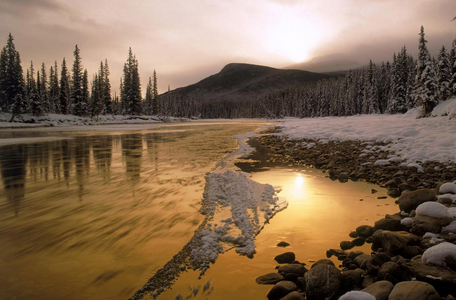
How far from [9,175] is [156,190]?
7210mm

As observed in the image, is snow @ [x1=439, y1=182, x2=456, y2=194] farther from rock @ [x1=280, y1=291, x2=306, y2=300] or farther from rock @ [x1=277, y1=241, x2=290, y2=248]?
rock @ [x1=280, y1=291, x2=306, y2=300]

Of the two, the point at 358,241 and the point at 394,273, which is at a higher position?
the point at 394,273

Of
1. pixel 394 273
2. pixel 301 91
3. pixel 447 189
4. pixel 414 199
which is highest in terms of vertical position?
pixel 301 91

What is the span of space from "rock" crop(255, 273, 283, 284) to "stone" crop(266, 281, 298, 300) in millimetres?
280

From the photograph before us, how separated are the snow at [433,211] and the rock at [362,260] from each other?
6.23ft

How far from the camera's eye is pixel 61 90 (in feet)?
215

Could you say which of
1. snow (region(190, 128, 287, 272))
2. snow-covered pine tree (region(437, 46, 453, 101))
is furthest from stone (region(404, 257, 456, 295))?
A: snow-covered pine tree (region(437, 46, 453, 101))

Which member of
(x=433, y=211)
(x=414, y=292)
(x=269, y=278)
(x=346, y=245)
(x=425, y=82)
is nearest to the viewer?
(x=414, y=292)

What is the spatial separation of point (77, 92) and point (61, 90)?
4.03 m

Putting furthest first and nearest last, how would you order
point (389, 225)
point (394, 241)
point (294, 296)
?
point (389, 225)
point (394, 241)
point (294, 296)

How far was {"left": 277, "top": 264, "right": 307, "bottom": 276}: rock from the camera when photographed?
3669mm

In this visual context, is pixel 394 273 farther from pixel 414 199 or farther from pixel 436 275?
pixel 414 199

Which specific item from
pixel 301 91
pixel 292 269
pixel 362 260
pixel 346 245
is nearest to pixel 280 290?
pixel 292 269

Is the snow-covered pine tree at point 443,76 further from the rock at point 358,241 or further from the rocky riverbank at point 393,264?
the rock at point 358,241
